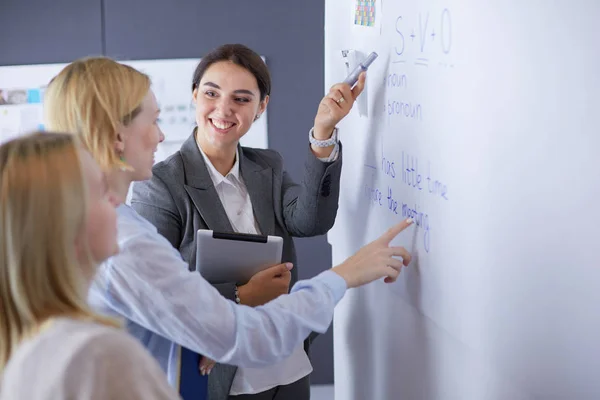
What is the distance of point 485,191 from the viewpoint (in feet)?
3.86

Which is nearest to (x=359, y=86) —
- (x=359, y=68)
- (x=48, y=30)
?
(x=359, y=68)

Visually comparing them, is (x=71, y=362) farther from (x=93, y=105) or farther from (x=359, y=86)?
(x=359, y=86)

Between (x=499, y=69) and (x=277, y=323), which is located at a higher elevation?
(x=499, y=69)

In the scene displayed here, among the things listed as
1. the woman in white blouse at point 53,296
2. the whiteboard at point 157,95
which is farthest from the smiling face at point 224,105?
the whiteboard at point 157,95

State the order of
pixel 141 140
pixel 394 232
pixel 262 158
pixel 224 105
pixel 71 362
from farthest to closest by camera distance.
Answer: pixel 262 158, pixel 224 105, pixel 394 232, pixel 141 140, pixel 71 362


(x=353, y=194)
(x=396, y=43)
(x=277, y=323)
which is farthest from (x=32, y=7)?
(x=277, y=323)

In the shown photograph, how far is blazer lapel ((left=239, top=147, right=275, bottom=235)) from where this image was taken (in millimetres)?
1906

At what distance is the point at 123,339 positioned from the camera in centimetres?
82

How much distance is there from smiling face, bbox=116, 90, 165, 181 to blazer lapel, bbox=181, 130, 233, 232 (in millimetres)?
486

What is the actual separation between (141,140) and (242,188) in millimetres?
676

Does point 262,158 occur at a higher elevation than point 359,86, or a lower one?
lower

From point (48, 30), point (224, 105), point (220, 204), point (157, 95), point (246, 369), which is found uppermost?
point (48, 30)

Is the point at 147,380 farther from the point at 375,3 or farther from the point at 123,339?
the point at 375,3

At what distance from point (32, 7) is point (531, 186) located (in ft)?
11.7
